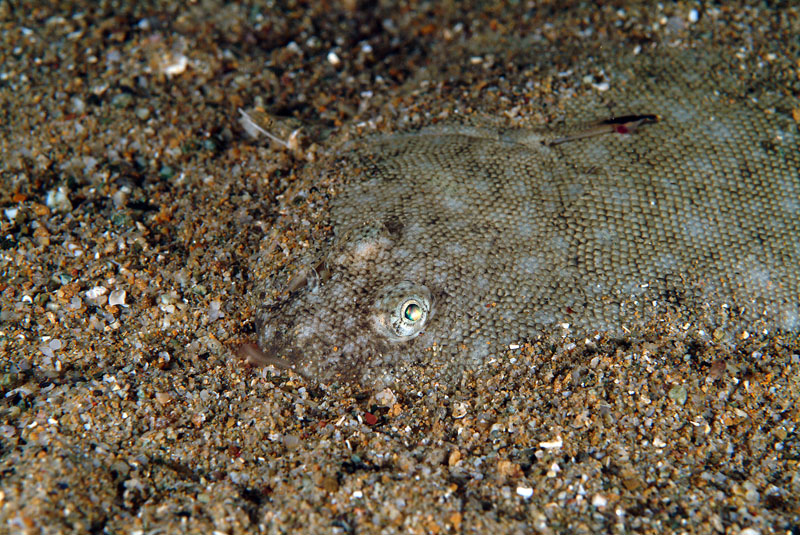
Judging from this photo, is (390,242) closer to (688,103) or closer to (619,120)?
(619,120)

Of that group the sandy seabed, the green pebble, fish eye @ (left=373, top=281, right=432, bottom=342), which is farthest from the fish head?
the green pebble

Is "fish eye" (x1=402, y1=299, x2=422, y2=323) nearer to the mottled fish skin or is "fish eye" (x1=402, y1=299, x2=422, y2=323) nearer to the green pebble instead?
the mottled fish skin

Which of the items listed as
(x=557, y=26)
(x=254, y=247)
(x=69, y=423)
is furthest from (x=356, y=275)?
(x=557, y=26)

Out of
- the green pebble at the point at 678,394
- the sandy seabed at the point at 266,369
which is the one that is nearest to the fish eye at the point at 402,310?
the sandy seabed at the point at 266,369

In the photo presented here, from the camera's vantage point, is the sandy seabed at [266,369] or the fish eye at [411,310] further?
the fish eye at [411,310]

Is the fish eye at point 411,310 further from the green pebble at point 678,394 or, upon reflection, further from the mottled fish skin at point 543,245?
the green pebble at point 678,394

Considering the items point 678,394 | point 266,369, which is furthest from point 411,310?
point 678,394

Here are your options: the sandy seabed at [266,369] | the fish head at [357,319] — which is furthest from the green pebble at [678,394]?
the fish head at [357,319]

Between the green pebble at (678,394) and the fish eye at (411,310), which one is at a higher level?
the fish eye at (411,310)
